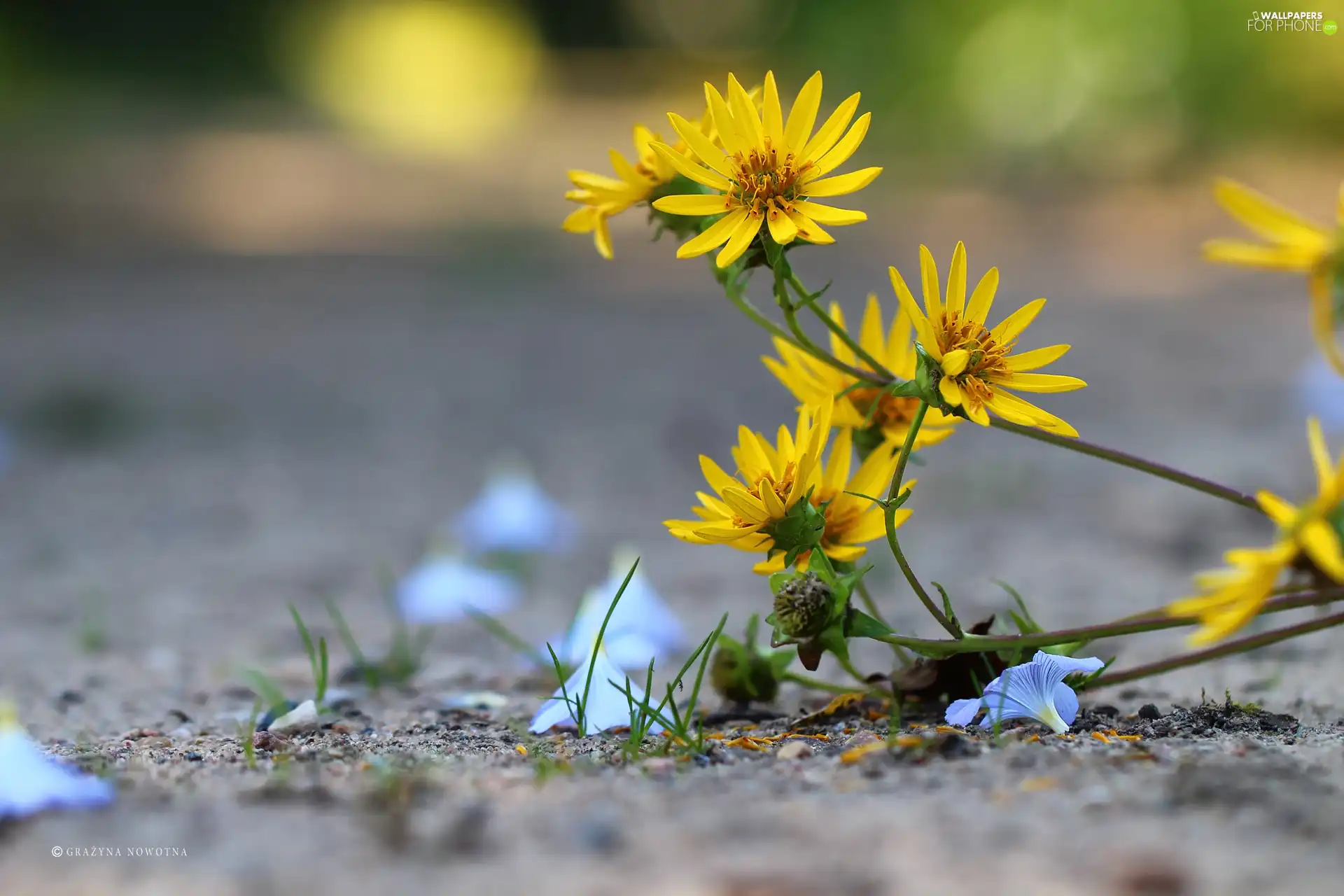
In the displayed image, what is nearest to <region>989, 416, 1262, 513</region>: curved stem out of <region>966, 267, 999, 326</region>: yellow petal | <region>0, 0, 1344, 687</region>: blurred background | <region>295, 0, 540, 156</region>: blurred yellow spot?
<region>966, 267, 999, 326</region>: yellow petal

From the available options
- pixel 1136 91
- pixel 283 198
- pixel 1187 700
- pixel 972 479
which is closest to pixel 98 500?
pixel 972 479

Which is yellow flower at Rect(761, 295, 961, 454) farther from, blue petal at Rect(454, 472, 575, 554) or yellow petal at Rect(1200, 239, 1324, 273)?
blue petal at Rect(454, 472, 575, 554)

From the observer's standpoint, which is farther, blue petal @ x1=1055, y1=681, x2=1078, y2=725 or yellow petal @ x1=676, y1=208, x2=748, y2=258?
blue petal @ x1=1055, y1=681, x2=1078, y2=725

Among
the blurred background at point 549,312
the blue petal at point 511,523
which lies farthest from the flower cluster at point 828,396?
the blue petal at point 511,523

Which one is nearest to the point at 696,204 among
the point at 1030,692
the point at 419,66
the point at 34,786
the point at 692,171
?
the point at 692,171

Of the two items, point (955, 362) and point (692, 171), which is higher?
point (692, 171)

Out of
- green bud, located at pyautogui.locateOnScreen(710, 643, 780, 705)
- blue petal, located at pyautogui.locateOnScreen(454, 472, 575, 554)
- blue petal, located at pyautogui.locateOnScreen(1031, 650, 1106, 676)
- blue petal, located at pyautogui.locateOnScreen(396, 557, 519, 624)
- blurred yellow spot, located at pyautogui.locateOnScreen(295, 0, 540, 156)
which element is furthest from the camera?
blurred yellow spot, located at pyautogui.locateOnScreen(295, 0, 540, 156)

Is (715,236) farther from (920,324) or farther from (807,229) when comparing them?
(920,324)

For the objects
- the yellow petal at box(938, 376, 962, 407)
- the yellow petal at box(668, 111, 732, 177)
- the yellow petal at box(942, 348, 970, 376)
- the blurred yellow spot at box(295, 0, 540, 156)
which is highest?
the blurred yellow spot at box(295, 0, 540, 156)
